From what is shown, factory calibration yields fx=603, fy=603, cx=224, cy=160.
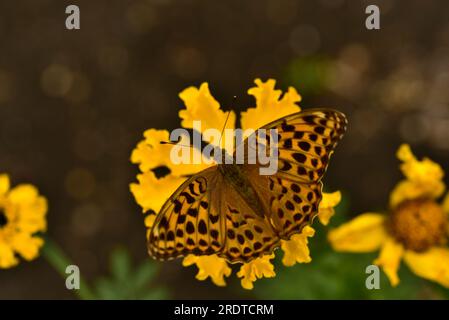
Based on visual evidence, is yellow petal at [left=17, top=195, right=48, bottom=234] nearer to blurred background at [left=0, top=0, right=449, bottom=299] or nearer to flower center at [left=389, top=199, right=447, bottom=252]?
blurred background at [left=0, top=0, right=449, bottom=299]

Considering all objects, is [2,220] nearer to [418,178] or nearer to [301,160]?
[301,160]

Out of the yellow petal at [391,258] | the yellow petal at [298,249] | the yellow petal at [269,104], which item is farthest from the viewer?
the yellow petal at [391,258]

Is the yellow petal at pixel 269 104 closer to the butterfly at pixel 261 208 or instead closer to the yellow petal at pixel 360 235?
the butterfly at pixel 261 208

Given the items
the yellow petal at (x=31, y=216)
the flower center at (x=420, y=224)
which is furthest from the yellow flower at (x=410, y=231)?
the yellow petal at (x=31, y=216)

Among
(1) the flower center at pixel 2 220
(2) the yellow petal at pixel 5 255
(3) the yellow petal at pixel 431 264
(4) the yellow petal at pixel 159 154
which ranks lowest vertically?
(3) the yellow petal at pixel 431 264

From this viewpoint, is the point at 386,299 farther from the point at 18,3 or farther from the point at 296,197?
the point at 18,3

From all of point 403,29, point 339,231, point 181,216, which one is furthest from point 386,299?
point 403,29

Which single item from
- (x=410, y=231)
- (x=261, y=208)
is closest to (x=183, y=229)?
(x=261, y=208)
